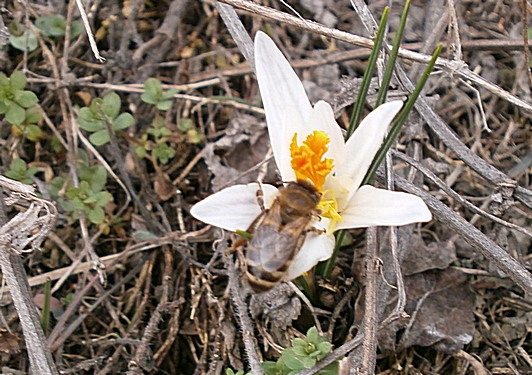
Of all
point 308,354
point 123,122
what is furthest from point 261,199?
point 123,122

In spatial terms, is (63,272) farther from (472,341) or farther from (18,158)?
(472,341)

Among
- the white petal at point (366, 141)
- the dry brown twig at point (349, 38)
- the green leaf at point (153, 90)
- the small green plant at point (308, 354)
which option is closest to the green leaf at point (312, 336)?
the small green plant at point (308, 354)

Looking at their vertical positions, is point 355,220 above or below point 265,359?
above

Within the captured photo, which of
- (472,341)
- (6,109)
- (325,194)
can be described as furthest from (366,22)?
(6,109)

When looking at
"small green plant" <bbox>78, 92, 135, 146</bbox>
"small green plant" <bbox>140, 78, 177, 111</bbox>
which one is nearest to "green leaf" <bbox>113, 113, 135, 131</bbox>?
"small green plant" <bbox>78, 92, 135, 146</bbox>

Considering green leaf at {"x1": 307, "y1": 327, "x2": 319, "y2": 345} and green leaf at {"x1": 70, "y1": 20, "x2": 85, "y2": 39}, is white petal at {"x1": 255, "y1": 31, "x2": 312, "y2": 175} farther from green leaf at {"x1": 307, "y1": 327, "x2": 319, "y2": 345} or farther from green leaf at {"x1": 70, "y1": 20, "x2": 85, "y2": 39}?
green leaf at {"x1": 70, "y1": 20, "x2": 85, "y2": 39}
